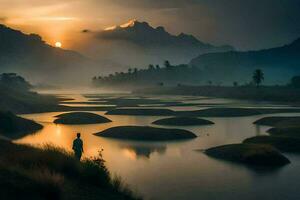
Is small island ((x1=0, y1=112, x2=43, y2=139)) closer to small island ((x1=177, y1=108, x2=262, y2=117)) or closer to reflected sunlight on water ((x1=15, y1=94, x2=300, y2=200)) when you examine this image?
reflected sunlight on water ((x1=15, y1=94, x2=300, y2=200))

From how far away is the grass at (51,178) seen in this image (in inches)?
934

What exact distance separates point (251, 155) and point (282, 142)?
45.3ft

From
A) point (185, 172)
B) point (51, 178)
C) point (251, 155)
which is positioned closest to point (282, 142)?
point (251, 155)

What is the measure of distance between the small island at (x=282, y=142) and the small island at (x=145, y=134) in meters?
14.6

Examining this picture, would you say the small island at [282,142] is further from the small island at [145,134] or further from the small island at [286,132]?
the small island at [145,134]

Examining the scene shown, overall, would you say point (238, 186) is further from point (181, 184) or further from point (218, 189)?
point (181, 184)

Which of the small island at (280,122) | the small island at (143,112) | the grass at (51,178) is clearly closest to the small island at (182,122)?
the small island at (280,122)

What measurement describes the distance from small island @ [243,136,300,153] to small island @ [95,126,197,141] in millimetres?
14640

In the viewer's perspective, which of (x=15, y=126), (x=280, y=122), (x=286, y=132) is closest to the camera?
(x=286, y=132)

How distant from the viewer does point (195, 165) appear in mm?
55938

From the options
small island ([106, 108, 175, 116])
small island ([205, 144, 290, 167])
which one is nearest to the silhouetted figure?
small island ([205, 144, 290, 167])

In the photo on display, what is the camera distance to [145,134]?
84.2 m

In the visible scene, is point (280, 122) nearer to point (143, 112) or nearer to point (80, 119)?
point (143, 112)

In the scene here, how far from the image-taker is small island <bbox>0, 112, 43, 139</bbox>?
300ft
